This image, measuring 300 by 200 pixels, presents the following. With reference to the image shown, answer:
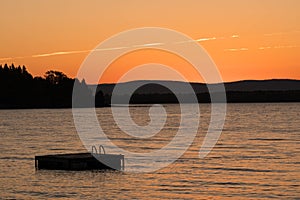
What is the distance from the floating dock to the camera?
49.5 m

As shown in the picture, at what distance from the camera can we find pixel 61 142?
86.5 meters

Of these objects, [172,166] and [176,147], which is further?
[176,147]

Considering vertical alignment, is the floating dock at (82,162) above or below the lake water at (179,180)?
above

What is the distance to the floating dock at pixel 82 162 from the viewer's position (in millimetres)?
49531

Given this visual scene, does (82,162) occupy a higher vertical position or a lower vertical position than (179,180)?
higher

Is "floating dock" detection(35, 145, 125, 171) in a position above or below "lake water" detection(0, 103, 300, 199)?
above

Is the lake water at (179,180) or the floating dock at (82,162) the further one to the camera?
the floating dock at (82,162)

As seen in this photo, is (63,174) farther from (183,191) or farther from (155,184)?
(183,191)

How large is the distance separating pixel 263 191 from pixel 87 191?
1094 centimetres

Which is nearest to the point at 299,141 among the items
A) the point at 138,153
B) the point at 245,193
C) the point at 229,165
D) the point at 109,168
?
the point at 138,153

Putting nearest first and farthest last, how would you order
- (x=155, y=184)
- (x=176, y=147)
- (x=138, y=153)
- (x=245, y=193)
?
1. (x=245, y=193)
2. (x=155, y=184)
3. (x=138, y=153)
4. (x=176, y=147)

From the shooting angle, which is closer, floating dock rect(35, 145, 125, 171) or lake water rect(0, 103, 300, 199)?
lake water rect(0, 103, 300, 199)

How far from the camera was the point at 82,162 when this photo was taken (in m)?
49.7

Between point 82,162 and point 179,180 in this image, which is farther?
point 82,162
